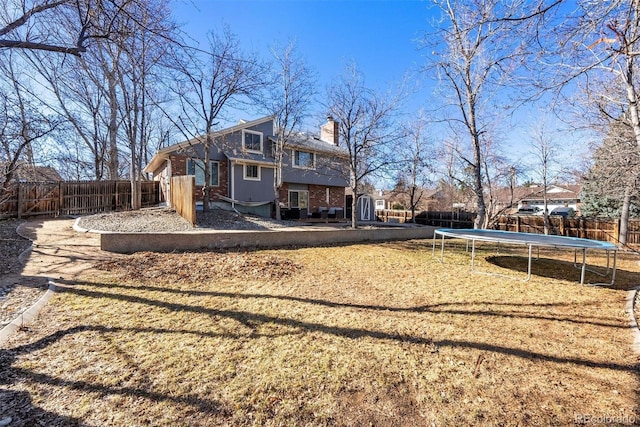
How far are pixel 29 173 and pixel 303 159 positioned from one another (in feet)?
46.1

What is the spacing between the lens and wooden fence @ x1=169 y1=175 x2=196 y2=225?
9.95 m

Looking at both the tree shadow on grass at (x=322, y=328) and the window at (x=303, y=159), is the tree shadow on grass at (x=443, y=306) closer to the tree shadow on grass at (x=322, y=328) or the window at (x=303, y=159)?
the tree shadow on grass at (x=322, y=328)

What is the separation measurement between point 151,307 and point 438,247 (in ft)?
32.3

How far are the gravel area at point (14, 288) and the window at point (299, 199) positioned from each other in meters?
13.5

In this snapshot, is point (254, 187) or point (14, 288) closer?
point (14, 288)

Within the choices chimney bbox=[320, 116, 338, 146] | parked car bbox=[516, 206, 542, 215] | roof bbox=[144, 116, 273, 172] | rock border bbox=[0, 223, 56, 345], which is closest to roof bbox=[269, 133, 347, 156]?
chimney bbox=[320, 116, 338, 146]

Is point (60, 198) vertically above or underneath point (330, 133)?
underneath

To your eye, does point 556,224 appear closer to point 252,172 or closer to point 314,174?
point 314,174

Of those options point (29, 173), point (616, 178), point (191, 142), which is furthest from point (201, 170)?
point (616, 178)

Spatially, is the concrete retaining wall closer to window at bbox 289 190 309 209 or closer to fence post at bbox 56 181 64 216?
window at bbox 289 190 309 209

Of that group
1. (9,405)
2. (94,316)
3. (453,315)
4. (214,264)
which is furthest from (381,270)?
(9,405)

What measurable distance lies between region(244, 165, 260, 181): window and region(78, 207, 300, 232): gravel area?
3611mm

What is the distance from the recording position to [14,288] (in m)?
4.32

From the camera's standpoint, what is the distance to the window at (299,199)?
1897 cm
